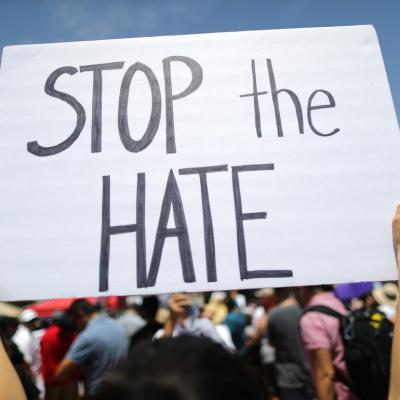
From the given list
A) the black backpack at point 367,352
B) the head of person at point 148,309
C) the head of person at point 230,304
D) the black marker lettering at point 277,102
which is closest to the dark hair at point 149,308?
the head of person at point 148,309

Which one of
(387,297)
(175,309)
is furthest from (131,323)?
(387,297)

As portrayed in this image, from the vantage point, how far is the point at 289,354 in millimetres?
3492

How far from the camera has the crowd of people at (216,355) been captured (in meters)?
0.59

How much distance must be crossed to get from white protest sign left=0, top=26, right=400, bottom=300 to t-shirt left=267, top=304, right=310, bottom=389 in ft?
7.77

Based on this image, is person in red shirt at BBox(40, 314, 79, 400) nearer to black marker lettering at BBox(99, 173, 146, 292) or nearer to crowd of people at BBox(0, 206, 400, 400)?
crowd of people at BBox(0, 206, 400, 400)

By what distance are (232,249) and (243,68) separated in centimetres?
57

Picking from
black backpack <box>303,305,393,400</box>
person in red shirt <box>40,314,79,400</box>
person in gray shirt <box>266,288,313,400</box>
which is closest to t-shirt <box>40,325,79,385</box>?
person in red shirt <box>40,314,79,400</box>

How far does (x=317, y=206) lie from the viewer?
1.21m

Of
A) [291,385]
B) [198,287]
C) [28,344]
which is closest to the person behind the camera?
[198,287]

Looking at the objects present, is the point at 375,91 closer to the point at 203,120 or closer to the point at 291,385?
the point at 203,120

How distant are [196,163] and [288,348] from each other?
2.69 metres

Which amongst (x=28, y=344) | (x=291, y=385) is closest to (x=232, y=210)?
(x=291, y=385)

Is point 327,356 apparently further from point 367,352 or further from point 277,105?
point 277,105

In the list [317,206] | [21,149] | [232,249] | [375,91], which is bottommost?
[232,249]
